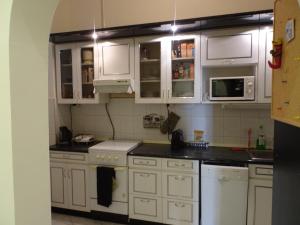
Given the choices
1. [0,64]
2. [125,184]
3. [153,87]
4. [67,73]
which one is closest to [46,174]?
[0,64]

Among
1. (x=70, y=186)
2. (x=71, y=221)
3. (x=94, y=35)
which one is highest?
(x=94, y=35)

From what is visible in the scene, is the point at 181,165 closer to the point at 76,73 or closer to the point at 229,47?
the point at 229,47

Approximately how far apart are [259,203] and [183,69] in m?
1.65

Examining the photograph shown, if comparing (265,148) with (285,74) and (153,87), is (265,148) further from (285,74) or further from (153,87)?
(285,74)

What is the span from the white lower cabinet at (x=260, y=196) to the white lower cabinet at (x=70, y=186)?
6.18 feet

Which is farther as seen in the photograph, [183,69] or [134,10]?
[183,69]

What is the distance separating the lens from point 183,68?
2.74m

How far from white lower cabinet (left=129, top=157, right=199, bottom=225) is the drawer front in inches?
25.4

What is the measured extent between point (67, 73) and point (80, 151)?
1.14 m

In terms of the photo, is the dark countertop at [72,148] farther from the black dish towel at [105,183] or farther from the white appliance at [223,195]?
the white appliance at [223,195]

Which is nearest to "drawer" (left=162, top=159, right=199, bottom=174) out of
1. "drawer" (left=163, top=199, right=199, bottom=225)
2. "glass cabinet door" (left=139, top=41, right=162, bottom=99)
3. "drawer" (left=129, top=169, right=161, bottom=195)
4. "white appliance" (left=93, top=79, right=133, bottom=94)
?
"drawer" (left=129, top=169, right=161, bottom=195)

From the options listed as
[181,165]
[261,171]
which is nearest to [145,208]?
[181,165]

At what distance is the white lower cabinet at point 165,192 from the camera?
96.6 inches

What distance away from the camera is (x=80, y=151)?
2836mm
